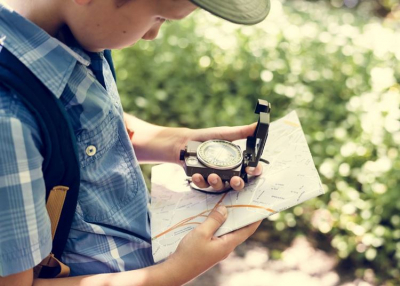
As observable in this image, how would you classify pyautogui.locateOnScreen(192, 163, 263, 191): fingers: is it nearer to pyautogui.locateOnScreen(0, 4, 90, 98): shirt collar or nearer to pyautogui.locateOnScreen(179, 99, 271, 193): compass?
pyautogui.locateOnScreen(179, 99, 271, 193): compass

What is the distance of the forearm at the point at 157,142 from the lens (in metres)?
1.44

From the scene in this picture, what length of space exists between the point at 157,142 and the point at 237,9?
24.1 inches

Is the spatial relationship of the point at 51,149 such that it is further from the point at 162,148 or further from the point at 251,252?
the point at 251,252

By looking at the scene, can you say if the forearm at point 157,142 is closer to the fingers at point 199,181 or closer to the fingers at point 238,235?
the fingers at point 199,181

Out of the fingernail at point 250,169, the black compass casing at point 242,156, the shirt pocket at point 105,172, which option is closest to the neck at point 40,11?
the shirt pocket at point 105,172

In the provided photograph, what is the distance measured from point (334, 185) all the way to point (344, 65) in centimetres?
100

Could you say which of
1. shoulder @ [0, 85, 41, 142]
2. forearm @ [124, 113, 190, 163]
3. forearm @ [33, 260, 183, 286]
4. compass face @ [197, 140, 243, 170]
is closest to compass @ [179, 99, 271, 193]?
compass face @ [197, 140, 243, 170]

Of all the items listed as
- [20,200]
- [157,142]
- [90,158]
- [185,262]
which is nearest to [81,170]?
[90,158]

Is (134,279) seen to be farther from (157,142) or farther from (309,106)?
(309,106)

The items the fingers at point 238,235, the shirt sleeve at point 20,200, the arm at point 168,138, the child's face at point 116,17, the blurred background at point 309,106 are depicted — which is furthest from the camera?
the blurred background at point 309,106

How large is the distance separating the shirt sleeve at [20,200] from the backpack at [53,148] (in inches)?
1.4

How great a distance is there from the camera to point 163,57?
3.41 metres

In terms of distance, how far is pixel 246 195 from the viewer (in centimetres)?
125

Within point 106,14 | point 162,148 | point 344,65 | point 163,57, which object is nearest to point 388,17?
point 344,65
